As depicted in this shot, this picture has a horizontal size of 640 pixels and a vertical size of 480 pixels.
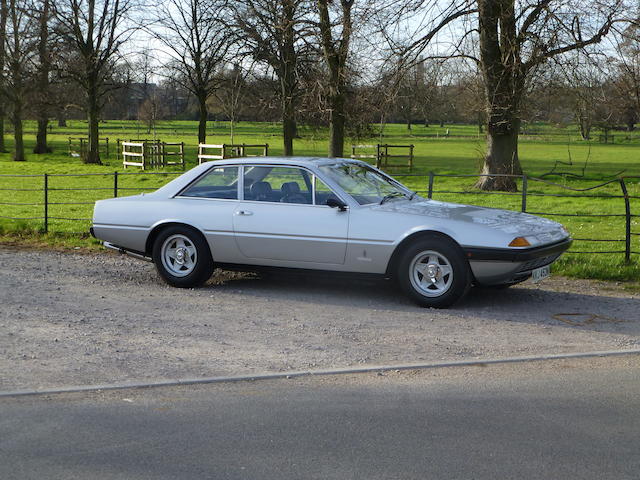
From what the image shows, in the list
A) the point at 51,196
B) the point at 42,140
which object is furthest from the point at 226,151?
the point at 42,140

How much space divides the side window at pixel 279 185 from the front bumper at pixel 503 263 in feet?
6.26

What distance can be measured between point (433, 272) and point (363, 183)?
1.50 m

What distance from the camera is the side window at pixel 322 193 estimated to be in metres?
8.73

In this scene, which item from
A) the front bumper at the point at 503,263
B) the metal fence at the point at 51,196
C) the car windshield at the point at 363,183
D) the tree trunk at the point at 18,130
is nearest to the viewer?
the front bumper at the point at 503,263

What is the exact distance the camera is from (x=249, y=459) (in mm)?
4305

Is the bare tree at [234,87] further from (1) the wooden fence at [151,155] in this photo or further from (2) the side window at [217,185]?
(2) the side window at [217,185]

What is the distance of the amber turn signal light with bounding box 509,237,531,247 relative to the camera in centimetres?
794

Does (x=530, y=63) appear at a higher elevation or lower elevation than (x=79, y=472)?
higher

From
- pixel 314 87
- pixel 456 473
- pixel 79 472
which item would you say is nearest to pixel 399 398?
pixel 456 473

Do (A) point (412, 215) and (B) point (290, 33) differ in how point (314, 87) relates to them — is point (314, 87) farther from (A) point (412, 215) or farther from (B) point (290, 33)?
(A) point (412, 215)

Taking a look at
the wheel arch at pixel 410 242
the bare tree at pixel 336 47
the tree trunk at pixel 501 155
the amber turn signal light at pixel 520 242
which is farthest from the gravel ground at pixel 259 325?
the tree trunk at pixel 501 155

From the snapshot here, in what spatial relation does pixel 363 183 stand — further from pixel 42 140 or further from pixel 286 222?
pixel 42 140

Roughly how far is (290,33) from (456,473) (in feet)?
61.2

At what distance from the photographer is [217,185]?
368 inches
